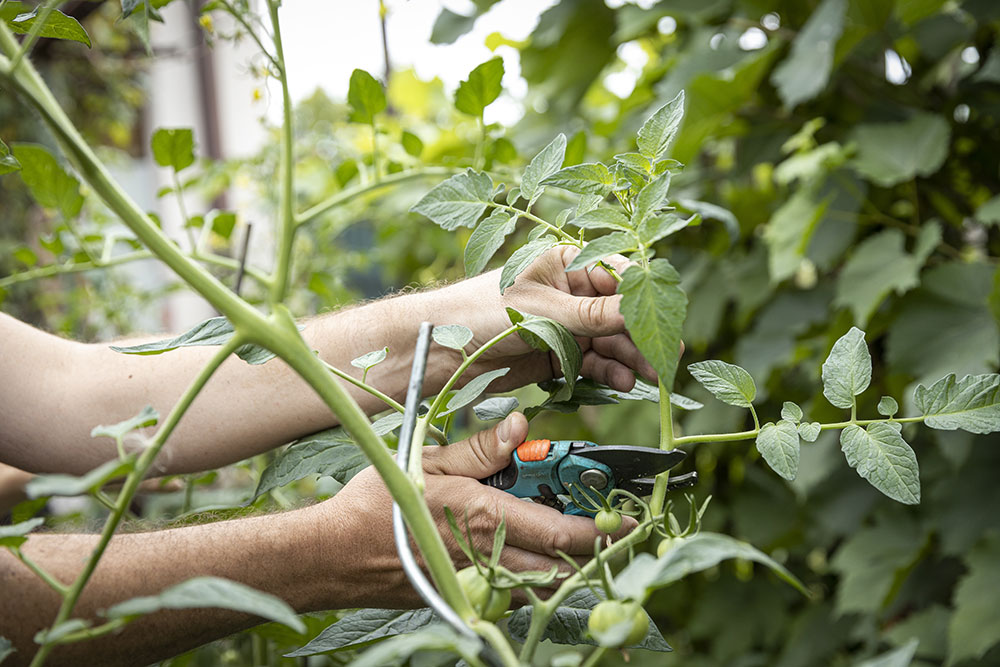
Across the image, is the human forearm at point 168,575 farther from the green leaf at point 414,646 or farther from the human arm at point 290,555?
the green leaf at point 414,646

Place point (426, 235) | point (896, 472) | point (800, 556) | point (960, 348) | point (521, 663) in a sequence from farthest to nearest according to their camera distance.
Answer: point (426, 235) < point (800, 556) < point (960, 348) < point (896, 472) < point (521, 663)

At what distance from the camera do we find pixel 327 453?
1.77 ft

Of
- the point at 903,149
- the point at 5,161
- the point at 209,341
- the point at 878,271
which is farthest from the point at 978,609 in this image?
the point at 5,161

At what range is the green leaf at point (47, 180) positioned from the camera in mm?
683

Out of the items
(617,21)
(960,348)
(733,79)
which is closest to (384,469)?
(960,348)

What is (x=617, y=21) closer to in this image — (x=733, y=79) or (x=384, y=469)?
(x=733, y=79)

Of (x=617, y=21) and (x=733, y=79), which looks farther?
(x=617, y=21)

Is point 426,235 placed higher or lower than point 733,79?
lower

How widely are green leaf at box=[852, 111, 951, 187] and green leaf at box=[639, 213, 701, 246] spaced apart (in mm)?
790

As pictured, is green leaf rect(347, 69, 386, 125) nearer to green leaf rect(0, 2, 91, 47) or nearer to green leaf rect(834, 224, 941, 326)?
green leaf rect(0, 2, 91, 47)

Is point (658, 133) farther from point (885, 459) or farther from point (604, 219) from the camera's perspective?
point (885, 459)

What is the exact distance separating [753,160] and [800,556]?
0.70 meters

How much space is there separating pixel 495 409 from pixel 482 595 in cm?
21

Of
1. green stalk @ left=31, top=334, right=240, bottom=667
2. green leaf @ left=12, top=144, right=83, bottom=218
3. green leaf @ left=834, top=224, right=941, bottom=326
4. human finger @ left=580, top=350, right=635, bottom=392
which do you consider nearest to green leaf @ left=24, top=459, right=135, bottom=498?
green stalk @ left=31, top=334, right=240, bottom=667
